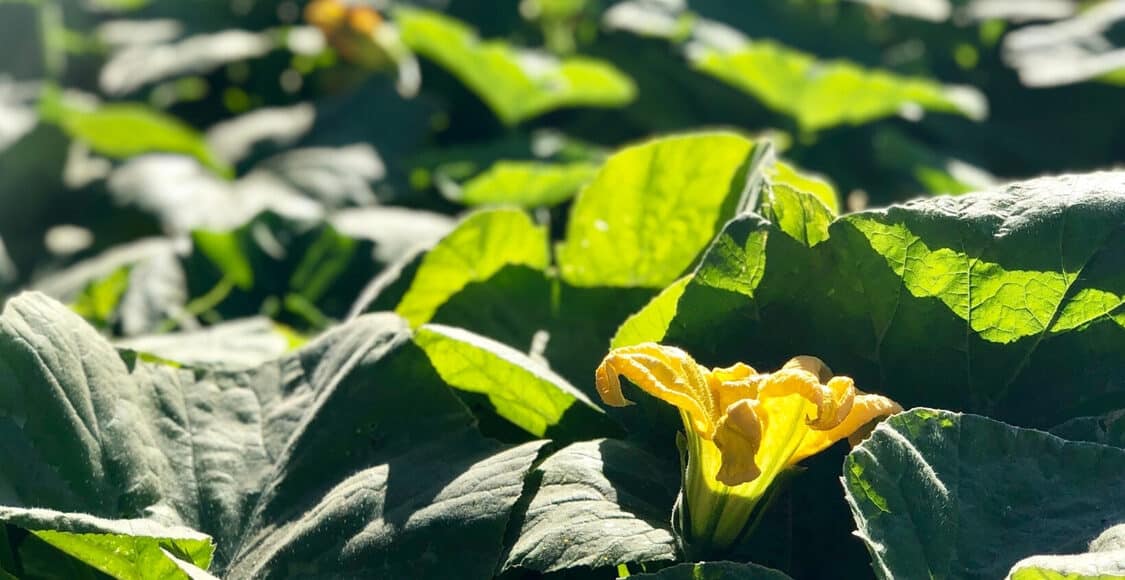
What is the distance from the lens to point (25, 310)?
1.00 meters

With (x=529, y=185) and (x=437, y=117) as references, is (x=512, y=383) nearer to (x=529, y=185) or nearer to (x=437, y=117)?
(x=529, y=185)

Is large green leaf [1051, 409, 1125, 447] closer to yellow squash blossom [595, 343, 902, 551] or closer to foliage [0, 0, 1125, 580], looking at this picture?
foliage [0, 0, 1125, 580]

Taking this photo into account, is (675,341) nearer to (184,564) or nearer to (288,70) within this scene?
(184,564)

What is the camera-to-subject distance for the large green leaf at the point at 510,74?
2.53 metres

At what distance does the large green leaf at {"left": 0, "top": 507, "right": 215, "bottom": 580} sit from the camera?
0.86 metres

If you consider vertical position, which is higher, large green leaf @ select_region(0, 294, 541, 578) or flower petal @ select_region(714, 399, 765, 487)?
flower petal @ select_region(714, 399, 765, 487)

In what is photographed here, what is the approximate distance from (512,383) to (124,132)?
1.92m

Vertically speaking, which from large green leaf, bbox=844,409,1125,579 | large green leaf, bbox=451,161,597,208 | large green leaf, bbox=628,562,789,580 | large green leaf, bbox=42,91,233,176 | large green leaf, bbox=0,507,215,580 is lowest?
large green leaf, bbox=42,91,233,176

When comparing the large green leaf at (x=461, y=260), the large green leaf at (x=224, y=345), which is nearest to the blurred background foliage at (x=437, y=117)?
the large green leaf at (x=224, y=345)

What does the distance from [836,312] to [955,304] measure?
9cm

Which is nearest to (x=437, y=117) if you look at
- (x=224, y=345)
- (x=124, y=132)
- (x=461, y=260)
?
(x=124, y=132)

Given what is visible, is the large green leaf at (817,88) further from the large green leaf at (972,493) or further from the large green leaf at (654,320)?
the large green leaf at (972,493)

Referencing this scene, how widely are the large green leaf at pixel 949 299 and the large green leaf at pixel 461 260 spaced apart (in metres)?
0.36

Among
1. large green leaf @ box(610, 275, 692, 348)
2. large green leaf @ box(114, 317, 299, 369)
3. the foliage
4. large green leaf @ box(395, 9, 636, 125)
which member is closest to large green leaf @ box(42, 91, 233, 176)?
large green leaf @ box(395, 9, 636, 125)
